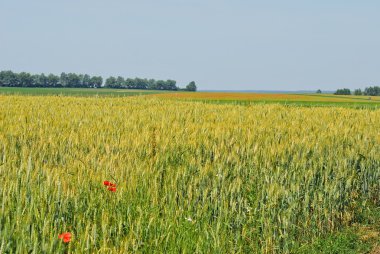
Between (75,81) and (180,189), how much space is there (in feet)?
373

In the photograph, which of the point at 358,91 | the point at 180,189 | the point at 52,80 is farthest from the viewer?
the point at 52,80

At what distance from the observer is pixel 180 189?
20.5ft

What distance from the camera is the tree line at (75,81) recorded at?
112m

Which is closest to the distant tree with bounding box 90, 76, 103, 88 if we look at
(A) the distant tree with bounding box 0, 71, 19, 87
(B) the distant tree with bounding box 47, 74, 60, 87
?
(B) the distant tree with bounding box 47, 74, 60, 87

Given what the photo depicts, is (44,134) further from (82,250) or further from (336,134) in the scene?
(336,134)

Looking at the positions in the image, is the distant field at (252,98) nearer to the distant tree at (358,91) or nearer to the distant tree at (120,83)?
the distant tree at (358,91)

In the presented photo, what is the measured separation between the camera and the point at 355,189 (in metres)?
8.66

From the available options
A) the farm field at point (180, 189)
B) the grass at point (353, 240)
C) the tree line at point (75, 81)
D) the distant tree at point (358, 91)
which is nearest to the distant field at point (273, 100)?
the farm field at point (180, 189)

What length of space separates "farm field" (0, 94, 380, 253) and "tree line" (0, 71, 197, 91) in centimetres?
10371

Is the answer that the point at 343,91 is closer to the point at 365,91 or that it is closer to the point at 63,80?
the point at 365,91

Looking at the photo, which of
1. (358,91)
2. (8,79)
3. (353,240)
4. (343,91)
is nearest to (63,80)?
(8,79)

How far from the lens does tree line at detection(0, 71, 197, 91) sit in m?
112

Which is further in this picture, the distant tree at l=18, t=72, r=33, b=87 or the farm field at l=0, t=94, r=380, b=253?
the distant tree at l=18, t=72, r=33, b=87

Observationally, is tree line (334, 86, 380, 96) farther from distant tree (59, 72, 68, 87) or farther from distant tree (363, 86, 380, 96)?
distant tree (59, 72, 68, 87)
